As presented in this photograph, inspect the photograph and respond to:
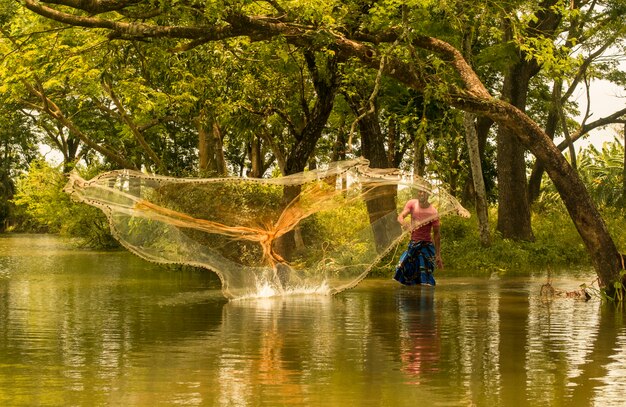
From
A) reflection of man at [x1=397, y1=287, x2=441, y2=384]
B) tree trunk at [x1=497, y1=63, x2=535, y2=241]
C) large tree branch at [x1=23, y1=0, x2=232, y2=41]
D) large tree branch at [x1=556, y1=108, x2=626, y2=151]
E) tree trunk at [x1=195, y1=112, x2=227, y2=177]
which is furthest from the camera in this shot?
large tree branch at [x1=556, y1=108, x2=626, y2=151]

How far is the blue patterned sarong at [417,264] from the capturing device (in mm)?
20906

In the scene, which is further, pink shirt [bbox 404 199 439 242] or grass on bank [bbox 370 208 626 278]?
grass on bank [bbox 370 208 626 278]

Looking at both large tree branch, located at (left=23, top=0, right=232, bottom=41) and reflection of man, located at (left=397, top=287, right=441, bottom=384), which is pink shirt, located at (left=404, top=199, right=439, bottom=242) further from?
large tree branch, located at (left=23, top=0, right=232, bottom=41)

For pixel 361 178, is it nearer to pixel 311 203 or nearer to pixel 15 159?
pixel 311 203

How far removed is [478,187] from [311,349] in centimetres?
2078

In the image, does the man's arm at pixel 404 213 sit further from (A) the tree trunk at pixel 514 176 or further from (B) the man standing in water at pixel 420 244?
(A) the tree trunk at pixel 514 176

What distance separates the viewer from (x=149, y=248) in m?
17.5

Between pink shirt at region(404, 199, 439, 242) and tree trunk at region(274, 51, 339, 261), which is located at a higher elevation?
tree trunk at region(274, 51, 339, 261)

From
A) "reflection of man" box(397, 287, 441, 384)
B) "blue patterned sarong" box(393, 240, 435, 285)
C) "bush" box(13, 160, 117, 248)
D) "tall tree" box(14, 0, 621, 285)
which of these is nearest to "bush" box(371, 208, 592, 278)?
"blue patterned sarong" box(393, 240, 435, 285)

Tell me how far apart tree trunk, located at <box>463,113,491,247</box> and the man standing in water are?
1069cm

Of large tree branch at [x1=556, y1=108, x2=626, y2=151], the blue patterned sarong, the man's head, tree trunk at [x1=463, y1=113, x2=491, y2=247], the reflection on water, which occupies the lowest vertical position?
the reflection on water

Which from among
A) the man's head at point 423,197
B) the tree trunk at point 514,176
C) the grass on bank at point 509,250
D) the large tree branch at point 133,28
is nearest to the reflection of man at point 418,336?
the man's head at point 423,197

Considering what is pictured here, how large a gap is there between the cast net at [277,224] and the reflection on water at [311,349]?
1.78 feet

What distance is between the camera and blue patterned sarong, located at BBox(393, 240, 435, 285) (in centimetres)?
2091
